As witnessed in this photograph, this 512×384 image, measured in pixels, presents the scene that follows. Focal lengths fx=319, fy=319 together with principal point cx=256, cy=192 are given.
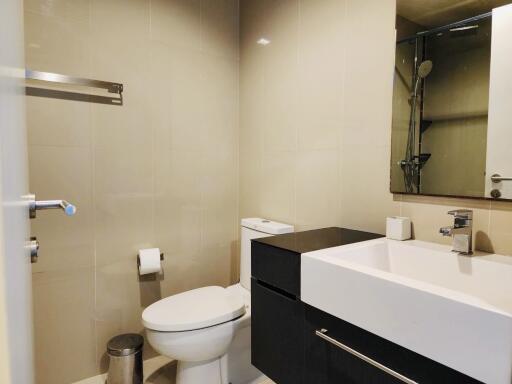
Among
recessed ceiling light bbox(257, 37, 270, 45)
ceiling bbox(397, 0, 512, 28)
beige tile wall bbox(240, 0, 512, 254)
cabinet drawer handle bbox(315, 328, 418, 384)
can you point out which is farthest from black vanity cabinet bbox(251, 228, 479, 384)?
recessed ceiling light bbox(257, 37, 270, 45)

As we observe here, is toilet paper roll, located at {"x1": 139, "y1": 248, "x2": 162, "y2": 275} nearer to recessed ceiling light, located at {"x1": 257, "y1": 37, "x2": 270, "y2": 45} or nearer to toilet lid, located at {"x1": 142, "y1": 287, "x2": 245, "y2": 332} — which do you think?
toilet lid, located at {"x1": 142, "y1": 287, "x2": 245, "y2": 332}

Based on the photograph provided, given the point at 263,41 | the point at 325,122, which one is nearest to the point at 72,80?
the point at 263,41

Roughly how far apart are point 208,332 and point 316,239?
61 centimetres

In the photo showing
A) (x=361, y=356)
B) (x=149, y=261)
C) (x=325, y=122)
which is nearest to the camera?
(x=361, y=356)

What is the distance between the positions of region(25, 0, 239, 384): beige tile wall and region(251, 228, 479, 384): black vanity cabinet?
2.69 ft

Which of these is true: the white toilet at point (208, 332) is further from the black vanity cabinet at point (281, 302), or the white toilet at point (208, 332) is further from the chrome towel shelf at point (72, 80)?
the chrome towel shelf at point (72, 80)

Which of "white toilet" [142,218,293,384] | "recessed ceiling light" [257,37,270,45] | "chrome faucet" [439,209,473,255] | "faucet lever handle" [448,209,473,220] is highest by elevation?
"recessed ceiling light" [257,37,270,45]

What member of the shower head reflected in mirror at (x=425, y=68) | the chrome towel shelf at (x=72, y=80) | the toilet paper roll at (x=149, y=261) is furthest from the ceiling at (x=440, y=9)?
the toilet paper roll at (x=149, y=261)

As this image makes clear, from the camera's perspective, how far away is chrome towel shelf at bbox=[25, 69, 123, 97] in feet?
4.50

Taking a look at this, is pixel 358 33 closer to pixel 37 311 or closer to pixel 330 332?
pixel 330 332

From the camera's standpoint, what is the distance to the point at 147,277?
5.90 ft

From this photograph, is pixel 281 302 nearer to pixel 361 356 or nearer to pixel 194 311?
pixel 361 356

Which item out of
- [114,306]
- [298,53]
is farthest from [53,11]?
[114,306]

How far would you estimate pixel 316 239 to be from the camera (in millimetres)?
1231
